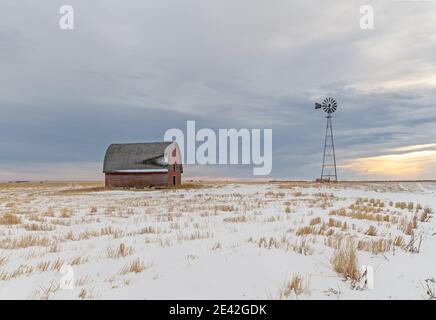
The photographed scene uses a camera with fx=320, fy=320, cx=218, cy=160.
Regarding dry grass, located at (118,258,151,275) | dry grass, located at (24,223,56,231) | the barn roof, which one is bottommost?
dry grass, located at (24,223,56,231)

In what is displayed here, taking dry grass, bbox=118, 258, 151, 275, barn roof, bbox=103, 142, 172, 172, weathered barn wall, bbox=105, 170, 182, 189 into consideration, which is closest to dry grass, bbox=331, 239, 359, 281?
dry grass, bbox=118, 258, 151, 275

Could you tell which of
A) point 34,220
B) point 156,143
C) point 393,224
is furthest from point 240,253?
point 156,143

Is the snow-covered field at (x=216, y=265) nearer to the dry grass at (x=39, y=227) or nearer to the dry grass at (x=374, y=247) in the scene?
the dry grass at (x=374, y=247)

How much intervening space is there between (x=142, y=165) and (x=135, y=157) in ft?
6.88

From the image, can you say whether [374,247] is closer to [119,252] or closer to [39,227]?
[119,252]

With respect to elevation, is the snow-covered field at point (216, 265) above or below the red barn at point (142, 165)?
below

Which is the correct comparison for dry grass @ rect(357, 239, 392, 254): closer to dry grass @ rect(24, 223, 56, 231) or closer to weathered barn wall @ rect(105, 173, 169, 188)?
dry grass @ rect(24, 223, 56, 231)

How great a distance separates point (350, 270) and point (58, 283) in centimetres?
403

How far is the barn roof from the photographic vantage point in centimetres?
4350

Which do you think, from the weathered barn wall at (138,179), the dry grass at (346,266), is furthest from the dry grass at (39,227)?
the weathered barn wall at (138,179)

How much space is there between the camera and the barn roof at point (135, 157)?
43500mm

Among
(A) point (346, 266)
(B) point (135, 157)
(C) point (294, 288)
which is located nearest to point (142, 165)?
(B) point (135, 157)

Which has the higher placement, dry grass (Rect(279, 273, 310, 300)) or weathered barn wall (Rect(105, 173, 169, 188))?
weathered barn wall (Rect(105, 173, 169, 188))
